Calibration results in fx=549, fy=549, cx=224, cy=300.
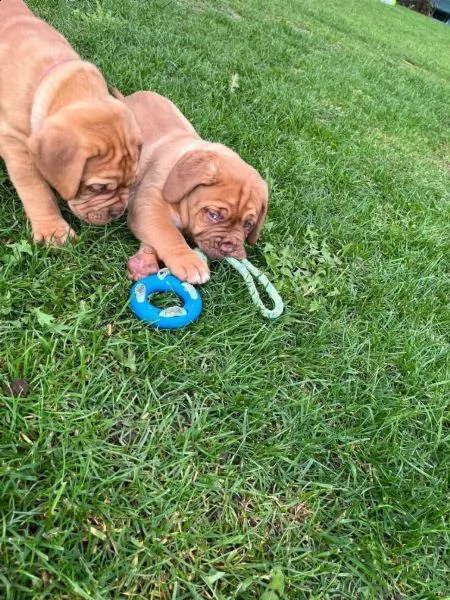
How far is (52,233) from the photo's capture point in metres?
3.37

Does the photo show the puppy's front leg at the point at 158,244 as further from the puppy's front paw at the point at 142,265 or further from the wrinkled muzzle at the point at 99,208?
the wrinkled muzzle at the point at 99,208

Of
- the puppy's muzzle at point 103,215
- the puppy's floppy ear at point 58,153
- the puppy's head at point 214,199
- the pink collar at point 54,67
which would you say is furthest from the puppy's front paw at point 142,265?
the pink collar at point 54,67

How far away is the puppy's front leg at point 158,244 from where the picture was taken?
3.39m

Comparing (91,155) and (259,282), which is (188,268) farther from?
(91,155)

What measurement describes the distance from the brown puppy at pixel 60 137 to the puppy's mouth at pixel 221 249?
0.61 metres

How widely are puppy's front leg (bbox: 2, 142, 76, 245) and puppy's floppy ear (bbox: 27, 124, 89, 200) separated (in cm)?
30

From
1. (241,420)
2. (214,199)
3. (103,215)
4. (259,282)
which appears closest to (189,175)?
(214,199)

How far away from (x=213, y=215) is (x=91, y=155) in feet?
3.03

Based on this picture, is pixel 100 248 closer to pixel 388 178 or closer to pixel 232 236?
pixel 232 236

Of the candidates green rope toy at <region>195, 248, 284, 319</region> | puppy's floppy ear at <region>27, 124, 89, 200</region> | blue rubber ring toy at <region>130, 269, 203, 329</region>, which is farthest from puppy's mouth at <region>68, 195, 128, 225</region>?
green rope toy at <region>195, 248, 284, 319</region>

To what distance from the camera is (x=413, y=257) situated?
4648 mm

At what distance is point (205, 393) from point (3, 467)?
106 cm

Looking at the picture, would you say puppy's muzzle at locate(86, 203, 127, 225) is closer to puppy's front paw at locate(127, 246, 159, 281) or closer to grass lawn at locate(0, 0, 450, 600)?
grass lawn at locate(0, 0, 450, 600)

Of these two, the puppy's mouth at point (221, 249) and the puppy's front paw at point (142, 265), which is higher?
the puppy's mouth at point (221, 249)
